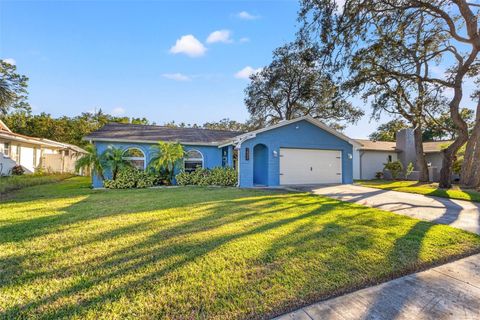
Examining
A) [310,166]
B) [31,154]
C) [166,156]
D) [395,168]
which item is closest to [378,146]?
[395,168]

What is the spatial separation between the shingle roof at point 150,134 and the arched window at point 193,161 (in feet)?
2.45

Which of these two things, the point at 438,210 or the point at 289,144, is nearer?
the point at 438,210

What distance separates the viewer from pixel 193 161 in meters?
13.8

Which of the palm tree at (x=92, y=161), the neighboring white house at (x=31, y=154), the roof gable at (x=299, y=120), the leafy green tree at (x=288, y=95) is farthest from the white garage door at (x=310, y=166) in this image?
the neighboring white house at (x=31, y=154)

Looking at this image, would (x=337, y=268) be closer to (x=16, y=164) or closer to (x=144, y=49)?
(x=144, y=49)

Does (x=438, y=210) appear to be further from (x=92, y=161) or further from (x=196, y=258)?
(x=92, y=161)

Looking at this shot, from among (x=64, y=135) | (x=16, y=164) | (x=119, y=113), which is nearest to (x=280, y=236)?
(x=16, y=164)

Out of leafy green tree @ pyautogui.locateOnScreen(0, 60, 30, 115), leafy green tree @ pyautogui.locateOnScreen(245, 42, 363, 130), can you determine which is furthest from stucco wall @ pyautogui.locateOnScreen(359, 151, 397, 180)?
leafy green tree @ pyautogui.locateOnScreen(0, 60, 30, 115)

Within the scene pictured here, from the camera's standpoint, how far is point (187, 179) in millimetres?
12617

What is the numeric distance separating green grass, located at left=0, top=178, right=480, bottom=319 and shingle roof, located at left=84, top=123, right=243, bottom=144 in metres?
6.73

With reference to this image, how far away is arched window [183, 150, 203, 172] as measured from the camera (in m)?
13.6

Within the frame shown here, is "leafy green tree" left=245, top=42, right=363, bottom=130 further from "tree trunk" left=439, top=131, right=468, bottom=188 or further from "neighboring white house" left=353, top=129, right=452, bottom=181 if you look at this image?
"tree trunk" left=439, top=131, right=468, bottom=188

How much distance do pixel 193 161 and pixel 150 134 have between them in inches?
121

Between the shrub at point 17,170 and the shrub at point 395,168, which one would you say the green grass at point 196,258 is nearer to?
the shrub at point 17,170
